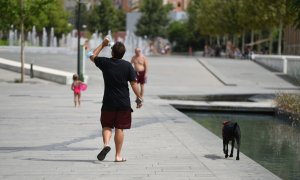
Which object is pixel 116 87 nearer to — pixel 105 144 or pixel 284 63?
pixel 105 144

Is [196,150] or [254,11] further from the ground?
[254,11]

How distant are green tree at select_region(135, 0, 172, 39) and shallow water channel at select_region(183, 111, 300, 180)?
275ft

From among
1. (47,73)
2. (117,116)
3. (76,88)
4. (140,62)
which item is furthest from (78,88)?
(47,73)

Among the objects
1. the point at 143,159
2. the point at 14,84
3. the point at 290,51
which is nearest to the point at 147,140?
the point at 143,159

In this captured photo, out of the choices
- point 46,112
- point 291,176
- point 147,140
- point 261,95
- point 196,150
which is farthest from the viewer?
point 261,95

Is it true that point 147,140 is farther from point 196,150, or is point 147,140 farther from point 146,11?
point 146,11

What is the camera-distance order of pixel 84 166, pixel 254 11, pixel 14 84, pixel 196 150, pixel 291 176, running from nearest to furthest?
pixel 84 166 < pixel 291 176 < pixel 196 150 < pixel 14 84 < pixel 254 11

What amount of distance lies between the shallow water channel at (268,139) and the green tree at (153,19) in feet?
275

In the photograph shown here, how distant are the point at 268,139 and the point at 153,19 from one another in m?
90.4

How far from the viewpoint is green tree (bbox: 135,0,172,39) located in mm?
103750

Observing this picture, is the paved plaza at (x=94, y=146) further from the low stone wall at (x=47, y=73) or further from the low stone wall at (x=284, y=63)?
the low stone wall at (x=284, y=63)

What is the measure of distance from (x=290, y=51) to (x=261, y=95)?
48.9m

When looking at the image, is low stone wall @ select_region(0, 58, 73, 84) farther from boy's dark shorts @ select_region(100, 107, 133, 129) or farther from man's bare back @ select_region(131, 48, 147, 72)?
boy's dark shorts @ select_region(100, 107, 133, 129)

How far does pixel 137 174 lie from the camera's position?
8.30 m
